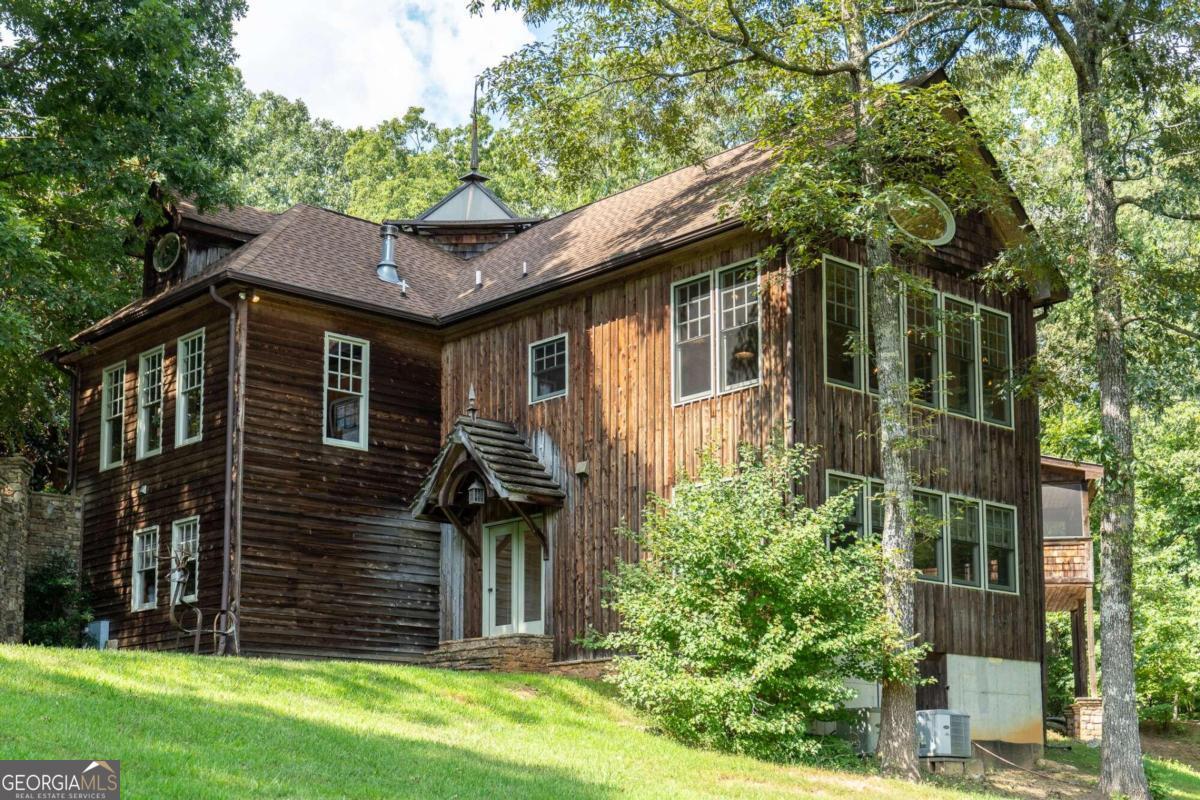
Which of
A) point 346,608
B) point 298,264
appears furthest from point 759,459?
point 298,264

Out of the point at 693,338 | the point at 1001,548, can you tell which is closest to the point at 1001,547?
the point at 1001,548

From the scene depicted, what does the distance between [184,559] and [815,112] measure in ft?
36.9

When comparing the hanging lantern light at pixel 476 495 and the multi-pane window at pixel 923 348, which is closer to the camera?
the multi-pane window at pixel 923 348

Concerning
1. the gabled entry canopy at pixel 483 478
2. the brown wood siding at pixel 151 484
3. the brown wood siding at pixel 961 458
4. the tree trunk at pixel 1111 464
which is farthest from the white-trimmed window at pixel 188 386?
the tree trunk at pixel 1111 464

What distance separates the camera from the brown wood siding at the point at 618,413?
695 inches

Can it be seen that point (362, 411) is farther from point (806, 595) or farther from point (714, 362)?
point (806, 595)

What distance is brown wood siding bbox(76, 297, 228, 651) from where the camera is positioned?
2053cm

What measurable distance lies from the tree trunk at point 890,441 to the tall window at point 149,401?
39.4ft

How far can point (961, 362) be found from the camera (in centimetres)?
1981

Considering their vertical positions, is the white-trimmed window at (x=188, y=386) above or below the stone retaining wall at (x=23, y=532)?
above

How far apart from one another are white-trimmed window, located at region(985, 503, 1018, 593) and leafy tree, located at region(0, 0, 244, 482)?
1327cm

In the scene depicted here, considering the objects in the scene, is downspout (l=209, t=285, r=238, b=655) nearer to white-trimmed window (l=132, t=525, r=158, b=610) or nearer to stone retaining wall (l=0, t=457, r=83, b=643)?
white-trimmed window (l=132, t=525, r=158, b=610)

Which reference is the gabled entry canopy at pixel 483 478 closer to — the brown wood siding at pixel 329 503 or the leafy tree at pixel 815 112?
the brown wood siding at pixel 329 503

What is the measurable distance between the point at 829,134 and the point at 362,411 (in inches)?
340
